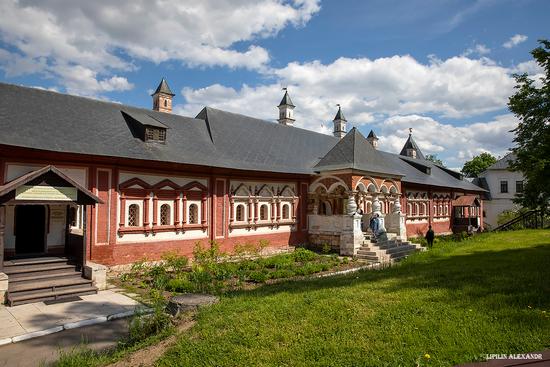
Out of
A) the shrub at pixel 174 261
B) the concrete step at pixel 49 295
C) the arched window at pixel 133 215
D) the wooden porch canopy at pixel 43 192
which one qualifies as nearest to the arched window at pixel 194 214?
the shrub at pixel 174 261

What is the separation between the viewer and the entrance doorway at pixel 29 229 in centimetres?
1164

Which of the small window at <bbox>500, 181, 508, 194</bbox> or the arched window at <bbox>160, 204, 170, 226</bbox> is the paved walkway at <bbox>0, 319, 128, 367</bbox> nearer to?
the arched window at <bbox>160, 204, 170, 226</bbox>

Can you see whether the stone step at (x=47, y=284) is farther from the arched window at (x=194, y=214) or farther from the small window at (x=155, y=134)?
the small window at (x=155, y=134)

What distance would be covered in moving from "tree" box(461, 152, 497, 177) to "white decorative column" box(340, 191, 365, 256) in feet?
165

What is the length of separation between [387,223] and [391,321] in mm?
16427

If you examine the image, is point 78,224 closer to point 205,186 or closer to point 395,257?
point 205,186

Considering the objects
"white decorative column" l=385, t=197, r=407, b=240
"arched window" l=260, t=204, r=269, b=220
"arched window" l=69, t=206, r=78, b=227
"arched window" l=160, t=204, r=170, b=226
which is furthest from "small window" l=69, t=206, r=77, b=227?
"white decorative column" l=385, t=197, r=407, b=240

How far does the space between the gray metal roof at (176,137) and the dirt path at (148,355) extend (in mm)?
7855

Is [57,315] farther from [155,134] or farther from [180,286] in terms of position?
[155,134]

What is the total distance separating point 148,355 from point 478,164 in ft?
213

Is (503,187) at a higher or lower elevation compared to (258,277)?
higher

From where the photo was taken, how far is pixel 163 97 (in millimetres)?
22422

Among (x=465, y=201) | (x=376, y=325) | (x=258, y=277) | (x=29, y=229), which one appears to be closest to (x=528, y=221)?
(x=465, y=201)

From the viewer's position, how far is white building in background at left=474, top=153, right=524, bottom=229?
42406 millimetres
